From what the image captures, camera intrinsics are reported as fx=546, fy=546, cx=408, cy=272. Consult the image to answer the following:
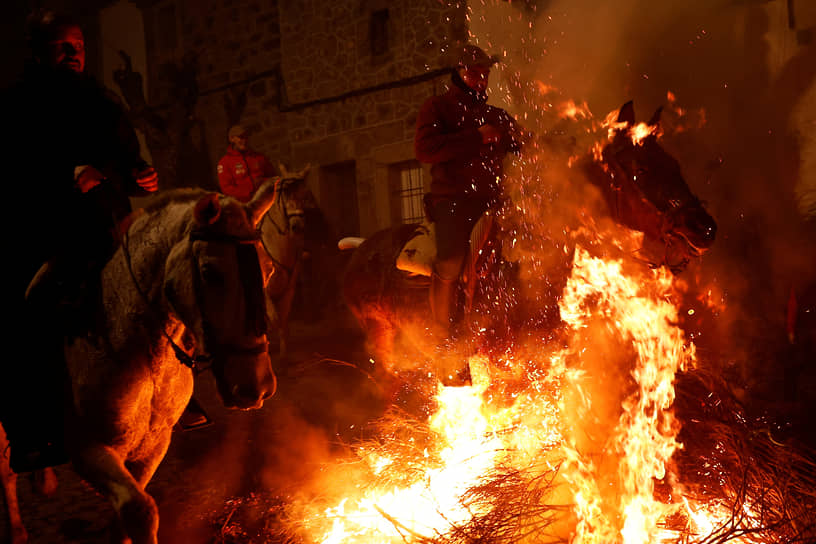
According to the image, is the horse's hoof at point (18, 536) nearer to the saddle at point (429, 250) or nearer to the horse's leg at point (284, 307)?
the saddle at point (429, 250)

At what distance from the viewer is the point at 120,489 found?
2.62 metres

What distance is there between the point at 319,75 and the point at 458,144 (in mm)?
10206

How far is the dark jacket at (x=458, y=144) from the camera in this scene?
503cm

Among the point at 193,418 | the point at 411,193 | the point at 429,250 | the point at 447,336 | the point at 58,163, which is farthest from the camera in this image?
the point at 411,193

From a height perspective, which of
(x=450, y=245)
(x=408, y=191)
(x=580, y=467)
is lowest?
(x=580, y=467)

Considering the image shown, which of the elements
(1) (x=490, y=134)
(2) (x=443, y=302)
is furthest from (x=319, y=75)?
(2) (x=443, y=302)

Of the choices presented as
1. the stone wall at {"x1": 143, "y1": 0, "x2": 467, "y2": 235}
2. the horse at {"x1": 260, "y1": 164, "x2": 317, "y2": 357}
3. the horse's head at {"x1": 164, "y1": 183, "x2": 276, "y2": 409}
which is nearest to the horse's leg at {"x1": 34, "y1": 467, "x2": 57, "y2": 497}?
the horse's head at {"x1": 164, "y1": 183, "x2": 276, "y2": 409}

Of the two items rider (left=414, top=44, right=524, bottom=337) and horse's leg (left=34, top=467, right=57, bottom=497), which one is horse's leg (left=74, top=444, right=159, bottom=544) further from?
rider (left=414, top=44, right=524, bottom=337)

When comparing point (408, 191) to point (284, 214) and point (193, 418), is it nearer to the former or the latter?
point (284, 214)

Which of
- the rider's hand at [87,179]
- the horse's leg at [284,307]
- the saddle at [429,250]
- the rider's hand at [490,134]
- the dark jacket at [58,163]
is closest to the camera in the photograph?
the dark jacket at [58,163]

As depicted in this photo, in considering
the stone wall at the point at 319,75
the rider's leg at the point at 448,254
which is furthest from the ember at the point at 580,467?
the stone wall at the point at 319,75

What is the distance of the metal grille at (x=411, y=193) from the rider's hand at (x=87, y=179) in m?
10.3

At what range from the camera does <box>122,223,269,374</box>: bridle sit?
253 cm

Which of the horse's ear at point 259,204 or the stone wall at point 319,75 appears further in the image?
the stone wall at point 319,75
